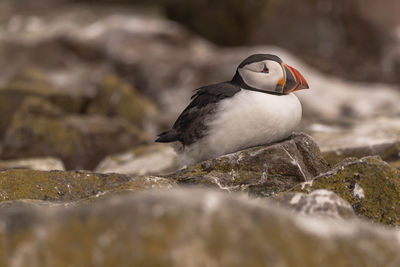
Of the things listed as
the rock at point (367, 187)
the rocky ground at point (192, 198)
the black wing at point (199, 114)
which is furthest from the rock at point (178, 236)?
the black wing at point (199, 114)

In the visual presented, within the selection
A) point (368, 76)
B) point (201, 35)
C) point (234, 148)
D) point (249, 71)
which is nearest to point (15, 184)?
point (234, 148)

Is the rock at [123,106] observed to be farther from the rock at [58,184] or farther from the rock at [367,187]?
the rock at [367,187]

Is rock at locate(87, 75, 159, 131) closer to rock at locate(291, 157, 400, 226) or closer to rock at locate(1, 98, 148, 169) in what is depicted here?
rock at locate(1, 98, 148, 169)

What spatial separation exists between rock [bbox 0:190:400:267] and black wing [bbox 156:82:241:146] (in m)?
2.57

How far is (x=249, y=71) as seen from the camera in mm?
5266

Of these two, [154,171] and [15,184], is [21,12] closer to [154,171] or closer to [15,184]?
[154,171]

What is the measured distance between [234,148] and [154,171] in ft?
8.93

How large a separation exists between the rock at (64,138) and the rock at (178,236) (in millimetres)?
6857

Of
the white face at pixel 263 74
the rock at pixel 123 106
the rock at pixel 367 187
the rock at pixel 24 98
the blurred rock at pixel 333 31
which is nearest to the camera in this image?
the rock at pixel 367 187

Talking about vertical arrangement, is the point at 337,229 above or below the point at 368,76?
above

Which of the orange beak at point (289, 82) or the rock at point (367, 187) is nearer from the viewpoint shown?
the rock at point (367, 187)

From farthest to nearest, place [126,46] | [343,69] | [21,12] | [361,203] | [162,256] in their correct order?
1. [21,12]
2. [343,69]
3. [126,46]
4. [361,203]
5. [162,256]

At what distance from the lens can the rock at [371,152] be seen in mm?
6855

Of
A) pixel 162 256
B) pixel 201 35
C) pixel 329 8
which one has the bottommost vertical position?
pixel 201 35
